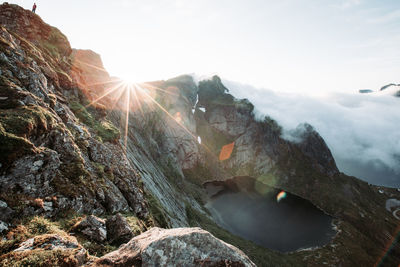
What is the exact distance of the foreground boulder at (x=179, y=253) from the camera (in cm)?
583

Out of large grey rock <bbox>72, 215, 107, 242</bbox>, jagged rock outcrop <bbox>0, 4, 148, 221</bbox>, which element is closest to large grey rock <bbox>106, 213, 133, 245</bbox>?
large grey rock <bbox>72, 215, 107, 242</bbox>

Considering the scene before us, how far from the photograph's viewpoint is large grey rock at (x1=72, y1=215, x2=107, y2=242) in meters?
9.39

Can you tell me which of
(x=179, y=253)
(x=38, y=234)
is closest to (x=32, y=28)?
(x=38, y=234)

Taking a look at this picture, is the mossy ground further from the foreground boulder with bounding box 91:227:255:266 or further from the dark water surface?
the dark water surface

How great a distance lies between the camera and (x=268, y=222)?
100688 mm

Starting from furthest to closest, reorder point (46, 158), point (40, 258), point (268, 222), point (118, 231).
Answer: point (268, 222)
point (46, 158)
point (118, 231)
point (40, 258)

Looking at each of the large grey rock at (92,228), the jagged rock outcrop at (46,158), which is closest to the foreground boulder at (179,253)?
the large grey rock at (92,228)

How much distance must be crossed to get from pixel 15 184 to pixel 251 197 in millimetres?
137209

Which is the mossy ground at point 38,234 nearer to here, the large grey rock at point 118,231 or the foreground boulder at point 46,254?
the foreground boulder at point 46,254

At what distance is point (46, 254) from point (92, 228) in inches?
173

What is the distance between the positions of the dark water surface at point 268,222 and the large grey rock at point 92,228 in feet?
286

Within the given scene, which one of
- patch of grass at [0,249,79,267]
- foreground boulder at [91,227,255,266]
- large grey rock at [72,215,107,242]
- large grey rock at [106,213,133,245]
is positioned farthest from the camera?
large grey rock at [106,213,133,245]

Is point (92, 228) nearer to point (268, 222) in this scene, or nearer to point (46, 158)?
point (46, 158)

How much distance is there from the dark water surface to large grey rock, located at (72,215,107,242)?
286 ft
